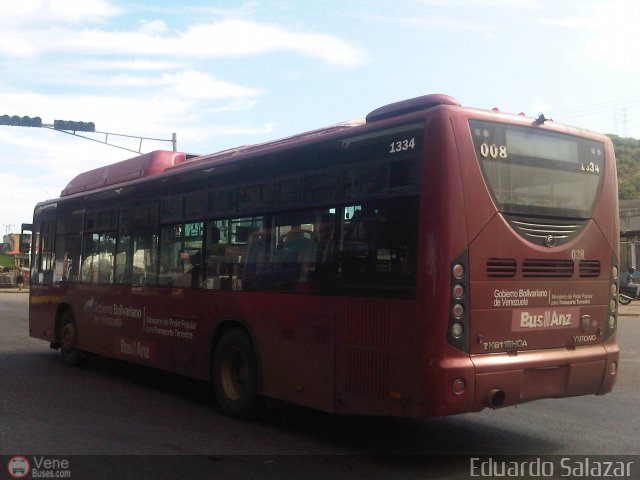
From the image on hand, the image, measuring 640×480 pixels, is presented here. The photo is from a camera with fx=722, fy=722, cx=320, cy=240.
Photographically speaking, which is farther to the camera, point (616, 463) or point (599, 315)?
point (599, 315)

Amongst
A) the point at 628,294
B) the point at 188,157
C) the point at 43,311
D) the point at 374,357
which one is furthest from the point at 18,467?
the point at 628,294

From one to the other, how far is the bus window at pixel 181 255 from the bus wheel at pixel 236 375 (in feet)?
3.13

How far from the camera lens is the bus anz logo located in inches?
242

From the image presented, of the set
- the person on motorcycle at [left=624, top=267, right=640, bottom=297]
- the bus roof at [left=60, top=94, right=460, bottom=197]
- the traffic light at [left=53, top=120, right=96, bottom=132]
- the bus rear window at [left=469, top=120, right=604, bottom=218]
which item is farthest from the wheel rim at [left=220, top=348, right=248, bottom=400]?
the person on motorcycle at [left=624, top=267, right=640, bottom=297]

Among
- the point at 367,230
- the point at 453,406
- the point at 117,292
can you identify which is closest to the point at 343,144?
the point at 367,230

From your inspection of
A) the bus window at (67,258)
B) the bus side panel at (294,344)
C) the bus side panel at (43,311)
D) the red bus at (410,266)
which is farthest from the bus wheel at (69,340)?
the bus side panel at (294,344)

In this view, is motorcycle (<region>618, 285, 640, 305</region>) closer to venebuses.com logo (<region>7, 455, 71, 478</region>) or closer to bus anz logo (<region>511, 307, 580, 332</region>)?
bus anz logo (<region>511, 307, 580, 332</region>)

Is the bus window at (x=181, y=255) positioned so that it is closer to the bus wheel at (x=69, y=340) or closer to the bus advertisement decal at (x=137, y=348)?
the bus advertisement decal at (x=137, y=348)

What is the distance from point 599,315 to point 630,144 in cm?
9973

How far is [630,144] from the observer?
97.4 m

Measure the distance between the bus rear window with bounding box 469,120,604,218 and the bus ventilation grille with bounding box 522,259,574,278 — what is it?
0.42m

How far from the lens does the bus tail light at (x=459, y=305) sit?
5.74 m

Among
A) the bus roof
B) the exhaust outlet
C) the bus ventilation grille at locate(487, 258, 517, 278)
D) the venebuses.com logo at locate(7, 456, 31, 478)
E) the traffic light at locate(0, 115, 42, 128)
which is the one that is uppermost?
the traffic light at locate(0, 115, 42, 128)

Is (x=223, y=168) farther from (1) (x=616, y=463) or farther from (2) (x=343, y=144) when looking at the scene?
(1) (x=616, y=463)
